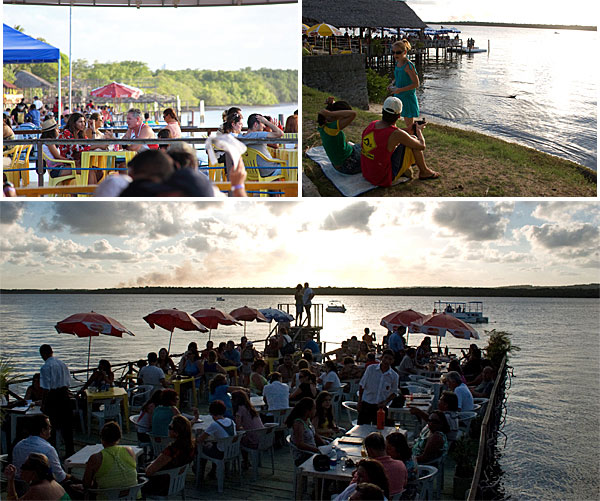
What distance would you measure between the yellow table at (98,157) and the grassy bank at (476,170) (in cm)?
194

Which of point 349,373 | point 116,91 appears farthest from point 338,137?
point 116,91

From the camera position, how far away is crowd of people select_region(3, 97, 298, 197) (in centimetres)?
416

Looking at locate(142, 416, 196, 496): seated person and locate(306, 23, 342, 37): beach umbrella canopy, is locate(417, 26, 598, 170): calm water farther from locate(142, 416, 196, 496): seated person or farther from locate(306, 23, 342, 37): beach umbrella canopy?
locate(142, 416, 196, 496): seated person

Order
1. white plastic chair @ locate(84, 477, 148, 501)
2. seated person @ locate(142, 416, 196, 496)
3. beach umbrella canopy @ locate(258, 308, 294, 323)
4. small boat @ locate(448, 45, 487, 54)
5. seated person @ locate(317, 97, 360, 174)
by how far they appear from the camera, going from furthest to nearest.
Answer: beach umbrella canopy @ locate(258, 308, 294, 323) < small boat @ locate(448, 45, 487, 54) < seated person @ locate(317, 97, 360, 174) < seated person @ locate(142, 416, 196, 496) < white plastic chair @ locate(84, 477, 148, 501)

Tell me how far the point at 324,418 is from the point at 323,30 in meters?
5.11

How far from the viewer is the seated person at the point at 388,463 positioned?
4574 millimetres

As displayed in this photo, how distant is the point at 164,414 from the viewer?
232 inches

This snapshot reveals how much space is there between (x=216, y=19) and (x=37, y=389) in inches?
748

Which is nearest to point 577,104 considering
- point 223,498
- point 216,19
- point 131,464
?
point 223,498

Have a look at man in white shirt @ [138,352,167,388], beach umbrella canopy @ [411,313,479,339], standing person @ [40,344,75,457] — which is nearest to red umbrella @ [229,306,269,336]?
beach umbrella canopy @ [411,313,479,339]

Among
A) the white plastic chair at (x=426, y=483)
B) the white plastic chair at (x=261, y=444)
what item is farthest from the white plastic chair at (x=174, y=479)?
the white plastic chair at (x=426, y=483)

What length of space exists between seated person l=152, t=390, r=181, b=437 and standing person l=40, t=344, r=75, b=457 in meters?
1.07

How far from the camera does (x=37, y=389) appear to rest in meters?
7.23

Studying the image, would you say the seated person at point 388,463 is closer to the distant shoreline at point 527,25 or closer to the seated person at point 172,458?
the seated person at point 172,458
